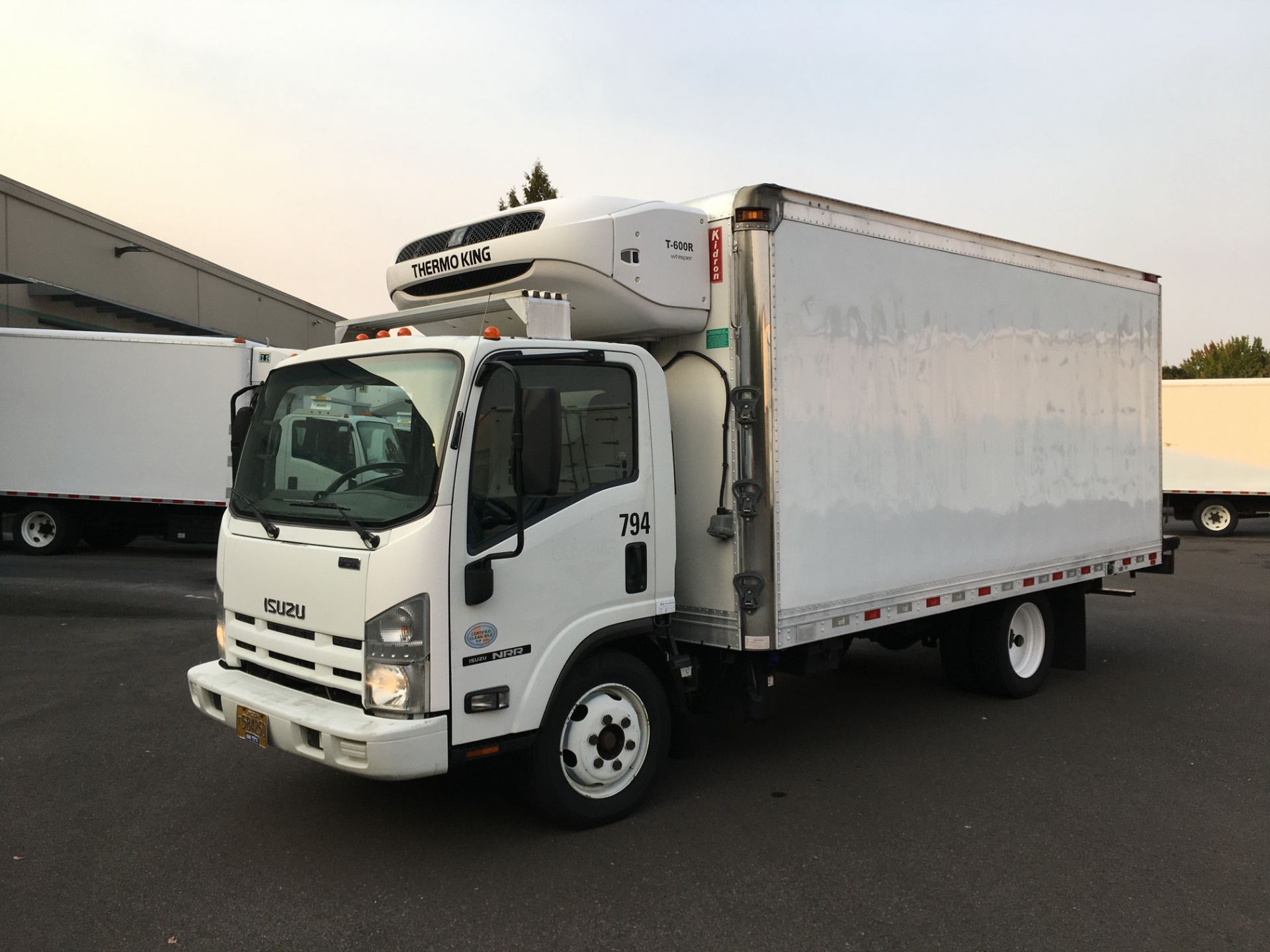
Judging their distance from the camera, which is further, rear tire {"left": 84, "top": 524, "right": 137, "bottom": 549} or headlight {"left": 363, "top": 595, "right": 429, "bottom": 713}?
rear tire {"left": 84, "top": 524, "right": 137, "bottom": 549}

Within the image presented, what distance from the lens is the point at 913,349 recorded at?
614cm

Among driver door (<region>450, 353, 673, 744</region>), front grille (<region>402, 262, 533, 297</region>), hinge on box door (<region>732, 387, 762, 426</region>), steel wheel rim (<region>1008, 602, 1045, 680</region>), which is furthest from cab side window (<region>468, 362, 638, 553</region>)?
steel wheel rim (<region>1008, 602, 1045, 680</region>)

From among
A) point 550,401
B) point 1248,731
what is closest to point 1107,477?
point 1248,731

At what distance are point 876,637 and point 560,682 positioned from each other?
3.09 metres

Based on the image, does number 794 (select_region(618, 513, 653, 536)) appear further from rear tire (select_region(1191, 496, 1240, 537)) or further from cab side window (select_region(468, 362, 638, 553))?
rear tire (select_region(1191, 496, 1240, 537))

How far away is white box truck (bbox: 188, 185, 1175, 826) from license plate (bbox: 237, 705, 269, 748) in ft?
0.05

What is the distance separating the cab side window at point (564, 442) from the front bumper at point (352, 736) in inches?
32.4

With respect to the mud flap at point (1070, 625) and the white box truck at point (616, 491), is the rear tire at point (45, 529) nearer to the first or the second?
the white box truck at point (616, 491)

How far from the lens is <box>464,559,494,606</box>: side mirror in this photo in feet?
14.2

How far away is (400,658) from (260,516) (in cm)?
119

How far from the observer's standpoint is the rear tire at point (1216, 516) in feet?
68.5

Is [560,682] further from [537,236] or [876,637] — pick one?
[876,637]

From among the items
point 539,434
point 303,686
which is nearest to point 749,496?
point 539,434

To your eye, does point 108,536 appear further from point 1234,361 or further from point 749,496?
point 1234,361
